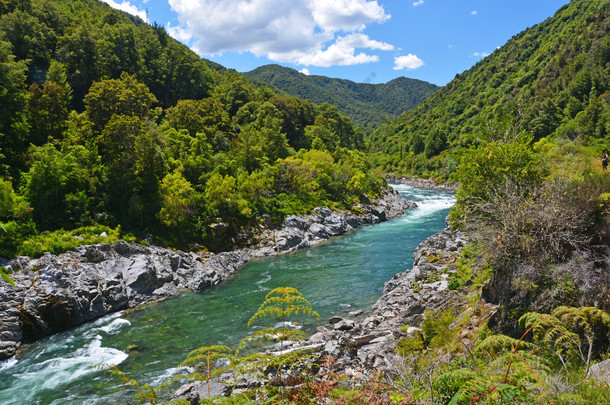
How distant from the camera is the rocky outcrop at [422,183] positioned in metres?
78.3

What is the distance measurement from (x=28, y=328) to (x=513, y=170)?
2371 centimetres

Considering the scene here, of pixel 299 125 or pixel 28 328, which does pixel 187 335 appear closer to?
pixel 28 328

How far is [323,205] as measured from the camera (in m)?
44.5

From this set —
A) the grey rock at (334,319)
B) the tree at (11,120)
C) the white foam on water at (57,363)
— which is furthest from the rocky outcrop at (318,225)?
the tree at (11,120)

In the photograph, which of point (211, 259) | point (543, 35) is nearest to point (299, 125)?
point (211, 259)

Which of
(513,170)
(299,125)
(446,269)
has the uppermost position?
(299,125)

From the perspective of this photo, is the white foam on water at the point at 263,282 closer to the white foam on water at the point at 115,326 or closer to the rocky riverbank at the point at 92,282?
the rocky riverbank at the point at 92,282

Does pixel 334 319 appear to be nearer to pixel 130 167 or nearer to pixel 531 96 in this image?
pixel 130 167

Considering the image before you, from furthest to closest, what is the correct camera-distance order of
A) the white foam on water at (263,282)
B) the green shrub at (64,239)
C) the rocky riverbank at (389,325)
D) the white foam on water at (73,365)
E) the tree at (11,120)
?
the tree at (11,120)
the white foam on water at (263,282)
the green shrub at (64,239)
the white foam on water at (73,365)
the rocky riverbank at (389,325)

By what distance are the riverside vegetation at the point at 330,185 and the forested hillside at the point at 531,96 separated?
730 mm

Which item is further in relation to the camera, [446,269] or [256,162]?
[256,162]

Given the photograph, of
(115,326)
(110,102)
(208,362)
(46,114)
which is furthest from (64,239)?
(208,362)

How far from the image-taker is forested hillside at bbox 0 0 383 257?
2480cm

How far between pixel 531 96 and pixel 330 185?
79174mm
